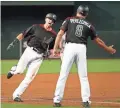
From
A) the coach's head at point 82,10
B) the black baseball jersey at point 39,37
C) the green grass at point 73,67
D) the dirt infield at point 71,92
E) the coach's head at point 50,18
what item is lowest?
the green grass at point 73,67

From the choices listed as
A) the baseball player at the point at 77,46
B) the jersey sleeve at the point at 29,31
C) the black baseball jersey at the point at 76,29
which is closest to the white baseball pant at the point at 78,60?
the baseball player at the point at 77,46

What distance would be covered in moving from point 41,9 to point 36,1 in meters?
1.23

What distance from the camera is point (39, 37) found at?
8188 mm

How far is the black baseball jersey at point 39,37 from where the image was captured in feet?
26.9

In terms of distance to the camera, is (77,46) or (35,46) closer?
(77,46)

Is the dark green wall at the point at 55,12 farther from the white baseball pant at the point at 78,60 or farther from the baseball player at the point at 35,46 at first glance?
the white baseball pant at the point at 78,60

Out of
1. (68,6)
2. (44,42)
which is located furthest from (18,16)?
(44,42)

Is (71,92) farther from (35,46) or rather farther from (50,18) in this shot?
(50,18)

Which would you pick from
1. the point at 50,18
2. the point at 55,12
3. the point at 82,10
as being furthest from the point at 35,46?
the point at 55,12

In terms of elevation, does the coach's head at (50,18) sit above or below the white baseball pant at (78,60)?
above

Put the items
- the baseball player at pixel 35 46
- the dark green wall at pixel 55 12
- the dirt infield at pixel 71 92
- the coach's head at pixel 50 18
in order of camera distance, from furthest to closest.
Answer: the dark green wall at pixel 55 12
the baseball player at pixel 35 46
the coach's head at pixel 50 18
the dirt infield at pixel 71 92

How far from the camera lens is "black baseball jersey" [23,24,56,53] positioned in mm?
8188

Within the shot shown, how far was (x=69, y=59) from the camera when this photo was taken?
22.9 ft

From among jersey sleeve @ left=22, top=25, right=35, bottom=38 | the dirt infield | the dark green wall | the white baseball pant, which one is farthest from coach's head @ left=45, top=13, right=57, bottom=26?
the dark green wall
